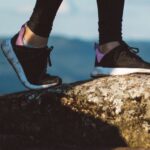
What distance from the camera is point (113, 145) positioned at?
7043 millimetres

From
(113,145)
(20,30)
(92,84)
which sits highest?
(20,30)

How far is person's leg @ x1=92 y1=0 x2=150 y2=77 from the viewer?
6953mm

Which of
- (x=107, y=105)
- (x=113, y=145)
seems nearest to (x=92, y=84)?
(x=107, y=105)

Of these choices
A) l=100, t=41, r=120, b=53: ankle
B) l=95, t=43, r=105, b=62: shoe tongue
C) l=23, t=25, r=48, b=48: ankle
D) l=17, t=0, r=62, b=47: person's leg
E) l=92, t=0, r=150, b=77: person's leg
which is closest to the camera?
l=17, t=0, r=62, b=47: person's leg

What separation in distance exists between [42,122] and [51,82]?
20.8 inches

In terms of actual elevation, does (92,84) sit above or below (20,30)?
below

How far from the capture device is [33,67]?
23.2ft

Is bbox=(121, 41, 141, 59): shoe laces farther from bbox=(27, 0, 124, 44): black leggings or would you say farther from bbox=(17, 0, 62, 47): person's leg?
bbox=(17, 0, 62, 47): person's leg

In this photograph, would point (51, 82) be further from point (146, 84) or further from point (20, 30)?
point (146, 84)

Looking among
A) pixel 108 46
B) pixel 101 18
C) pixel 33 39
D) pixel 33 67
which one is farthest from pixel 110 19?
pixel 33 67

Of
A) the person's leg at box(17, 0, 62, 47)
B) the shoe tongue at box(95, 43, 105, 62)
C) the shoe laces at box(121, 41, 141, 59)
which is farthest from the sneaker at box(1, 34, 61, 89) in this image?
the shoe laces at box(121, 41, 141, 59)

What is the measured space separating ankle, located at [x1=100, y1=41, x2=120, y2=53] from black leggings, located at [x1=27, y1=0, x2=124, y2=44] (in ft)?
0.19

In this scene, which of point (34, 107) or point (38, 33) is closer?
point (38, 33)

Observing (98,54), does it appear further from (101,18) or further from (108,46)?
(101,18)
